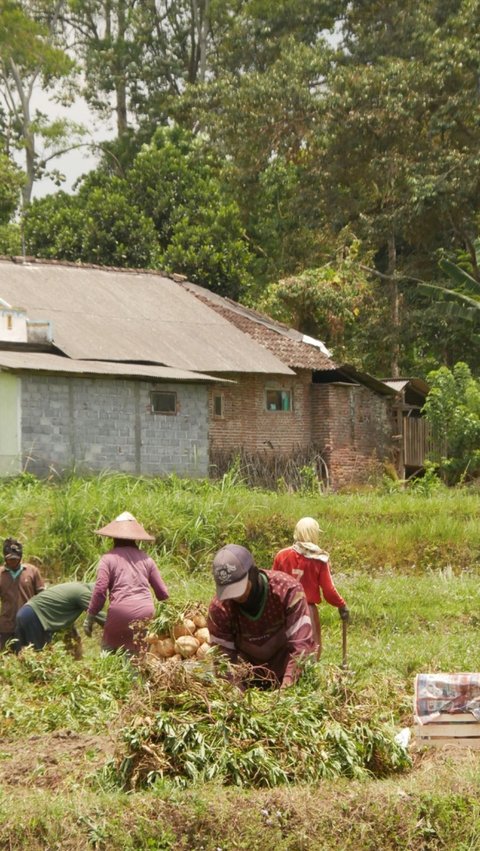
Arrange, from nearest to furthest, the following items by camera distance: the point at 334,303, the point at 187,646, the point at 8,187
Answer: the point at 187,646 → the point at 334,303 → the point at 8,187

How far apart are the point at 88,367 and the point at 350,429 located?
29.2 feet

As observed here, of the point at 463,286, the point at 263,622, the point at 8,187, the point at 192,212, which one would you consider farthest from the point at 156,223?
the point at 263,622

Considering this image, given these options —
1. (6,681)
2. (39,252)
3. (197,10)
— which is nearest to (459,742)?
(6,681)

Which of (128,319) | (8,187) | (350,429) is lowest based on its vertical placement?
(350,429)

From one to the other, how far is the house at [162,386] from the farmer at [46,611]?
12.7 m

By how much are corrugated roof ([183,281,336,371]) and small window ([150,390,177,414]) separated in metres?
4.50

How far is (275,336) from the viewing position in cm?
3256

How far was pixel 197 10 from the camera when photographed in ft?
158

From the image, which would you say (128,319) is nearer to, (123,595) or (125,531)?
(125,531)

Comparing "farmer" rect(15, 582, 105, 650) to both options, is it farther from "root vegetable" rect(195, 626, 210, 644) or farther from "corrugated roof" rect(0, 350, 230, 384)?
"corrugated roof" rect(0, 350, 230, 384)

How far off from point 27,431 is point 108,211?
598 inches

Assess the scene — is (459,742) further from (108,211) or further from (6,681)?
(108,211)

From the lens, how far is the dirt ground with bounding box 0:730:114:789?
7809 millimetres

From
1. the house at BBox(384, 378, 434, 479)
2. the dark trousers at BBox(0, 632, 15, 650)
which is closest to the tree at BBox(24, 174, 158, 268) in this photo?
the house at BBox(384, 378, 434, 479)
